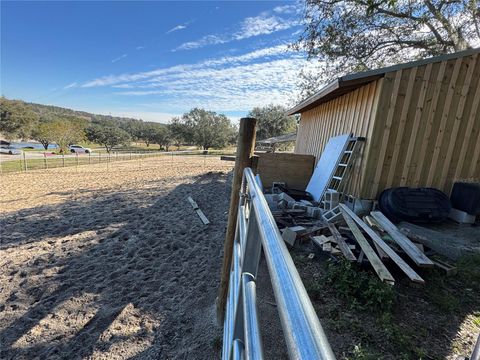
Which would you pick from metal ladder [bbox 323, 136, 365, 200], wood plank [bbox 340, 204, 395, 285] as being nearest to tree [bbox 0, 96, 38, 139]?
metal ladder [bbox 323, 136, 365, 200]

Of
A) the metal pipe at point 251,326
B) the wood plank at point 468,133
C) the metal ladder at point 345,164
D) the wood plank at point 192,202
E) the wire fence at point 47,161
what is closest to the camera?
the metal pipe at point 251,326

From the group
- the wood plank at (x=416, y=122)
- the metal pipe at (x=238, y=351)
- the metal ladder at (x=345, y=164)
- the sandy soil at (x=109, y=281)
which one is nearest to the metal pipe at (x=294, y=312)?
the metal pipe at (x=238, y=351)

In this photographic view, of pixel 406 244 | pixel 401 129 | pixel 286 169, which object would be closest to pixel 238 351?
pixel 406 244

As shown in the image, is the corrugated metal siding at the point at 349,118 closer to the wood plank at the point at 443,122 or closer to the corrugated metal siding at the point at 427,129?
the corrugated metal siding at the point at 427,129

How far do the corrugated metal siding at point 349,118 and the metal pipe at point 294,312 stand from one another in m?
4.85

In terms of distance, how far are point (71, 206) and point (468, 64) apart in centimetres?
965

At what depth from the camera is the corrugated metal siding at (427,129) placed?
4.75 m

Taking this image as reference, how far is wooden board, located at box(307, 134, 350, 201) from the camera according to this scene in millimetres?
5617

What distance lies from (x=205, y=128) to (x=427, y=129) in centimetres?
4872

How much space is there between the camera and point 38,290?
347 cm

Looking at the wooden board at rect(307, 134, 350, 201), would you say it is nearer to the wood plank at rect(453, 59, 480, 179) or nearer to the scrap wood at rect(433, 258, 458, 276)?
the wood plank at rect(453, 59, 480, 179)

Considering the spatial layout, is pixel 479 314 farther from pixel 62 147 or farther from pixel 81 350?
pixel 62 147

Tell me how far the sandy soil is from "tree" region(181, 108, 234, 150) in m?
45.7

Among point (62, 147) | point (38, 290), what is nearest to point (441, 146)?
point (38, 290)
